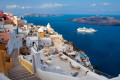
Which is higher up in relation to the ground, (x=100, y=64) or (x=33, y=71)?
(x=33, y=71)

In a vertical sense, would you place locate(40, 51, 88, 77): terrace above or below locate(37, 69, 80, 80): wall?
below

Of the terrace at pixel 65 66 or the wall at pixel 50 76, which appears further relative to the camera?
the terrace at pixel 65 66

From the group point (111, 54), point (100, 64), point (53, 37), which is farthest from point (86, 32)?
point (53, 37)

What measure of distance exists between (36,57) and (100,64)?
16.3m

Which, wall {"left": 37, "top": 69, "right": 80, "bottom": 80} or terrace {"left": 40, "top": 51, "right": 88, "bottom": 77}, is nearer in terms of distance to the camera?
wall {"left": 37, "top": 69, "right": 80, "bottom": 80}

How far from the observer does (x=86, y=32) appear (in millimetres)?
50000

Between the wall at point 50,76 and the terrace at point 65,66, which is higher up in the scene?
the wall at point 50,76

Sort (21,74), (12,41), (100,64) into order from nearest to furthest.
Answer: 1. (21,74)
2. (12,41)
3. (100,64)

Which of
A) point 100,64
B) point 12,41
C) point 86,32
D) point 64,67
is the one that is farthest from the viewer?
point 86,32

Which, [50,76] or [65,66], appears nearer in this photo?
[50,76]

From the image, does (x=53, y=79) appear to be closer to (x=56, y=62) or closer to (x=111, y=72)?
(x=56, y=62)

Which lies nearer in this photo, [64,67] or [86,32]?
[64,67]

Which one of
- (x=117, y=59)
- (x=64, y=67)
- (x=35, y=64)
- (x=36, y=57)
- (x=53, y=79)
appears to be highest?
(x=36, y=57)

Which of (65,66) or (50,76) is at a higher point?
(50,76)
